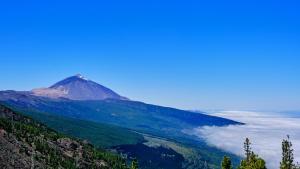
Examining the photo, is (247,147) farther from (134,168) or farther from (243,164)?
(134,168)

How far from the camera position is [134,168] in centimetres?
17775

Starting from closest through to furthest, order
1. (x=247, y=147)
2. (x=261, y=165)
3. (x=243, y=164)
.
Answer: (x=261, y=165)
(x=243, y=164)
(x=247, y=147)

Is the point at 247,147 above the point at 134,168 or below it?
above

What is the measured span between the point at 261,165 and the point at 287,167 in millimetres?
14571

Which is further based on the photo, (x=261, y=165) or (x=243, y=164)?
(x=243, y=164)

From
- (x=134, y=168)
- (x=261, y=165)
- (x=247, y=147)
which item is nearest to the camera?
(x=261, y=165)

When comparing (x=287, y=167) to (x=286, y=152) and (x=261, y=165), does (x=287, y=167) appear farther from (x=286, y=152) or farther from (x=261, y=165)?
(x=261, y=165)

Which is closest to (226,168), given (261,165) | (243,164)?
(243,164)

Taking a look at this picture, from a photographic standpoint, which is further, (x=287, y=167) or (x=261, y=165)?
(x=287, y=167)

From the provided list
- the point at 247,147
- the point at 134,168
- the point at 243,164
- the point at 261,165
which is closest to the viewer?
the point at 261,165

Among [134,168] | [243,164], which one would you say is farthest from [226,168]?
[134,168]

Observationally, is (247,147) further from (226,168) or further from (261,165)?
(261,165)

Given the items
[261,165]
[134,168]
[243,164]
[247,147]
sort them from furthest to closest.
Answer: [134,168] < [247,147] < [243,164] < [261,165]

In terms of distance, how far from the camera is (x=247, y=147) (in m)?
142
